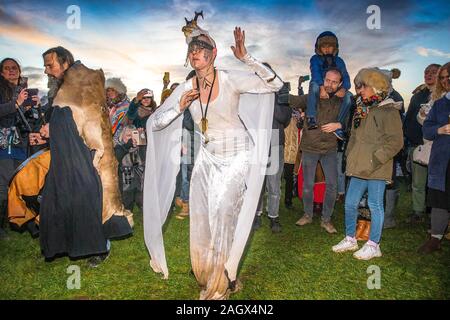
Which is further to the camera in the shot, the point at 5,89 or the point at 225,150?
the point at 5,89

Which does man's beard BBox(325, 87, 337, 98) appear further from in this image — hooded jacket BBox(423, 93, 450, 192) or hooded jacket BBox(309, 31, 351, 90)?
hooded jacket BBox(423, 93, 450, 192)

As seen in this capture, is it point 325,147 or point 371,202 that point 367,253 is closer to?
point 371,202

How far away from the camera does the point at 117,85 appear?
6.45m

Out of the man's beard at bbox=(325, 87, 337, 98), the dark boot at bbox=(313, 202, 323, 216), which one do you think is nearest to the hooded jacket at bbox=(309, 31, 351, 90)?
the man's beard at bbox=(325, 87, 337, 98)

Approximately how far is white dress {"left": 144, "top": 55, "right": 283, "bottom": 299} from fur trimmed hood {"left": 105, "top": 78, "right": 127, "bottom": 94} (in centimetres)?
342

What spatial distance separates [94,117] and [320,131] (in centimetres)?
331

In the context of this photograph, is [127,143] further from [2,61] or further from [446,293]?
[446,293]

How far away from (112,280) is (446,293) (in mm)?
3463

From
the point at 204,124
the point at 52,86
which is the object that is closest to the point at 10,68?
the point at 52,86

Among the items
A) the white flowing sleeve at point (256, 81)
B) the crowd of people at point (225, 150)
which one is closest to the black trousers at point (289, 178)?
the crowd of people at point (225, 150)

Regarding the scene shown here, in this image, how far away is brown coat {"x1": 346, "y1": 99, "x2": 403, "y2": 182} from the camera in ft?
13.4

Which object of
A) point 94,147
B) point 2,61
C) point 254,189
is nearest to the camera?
point 254,189
